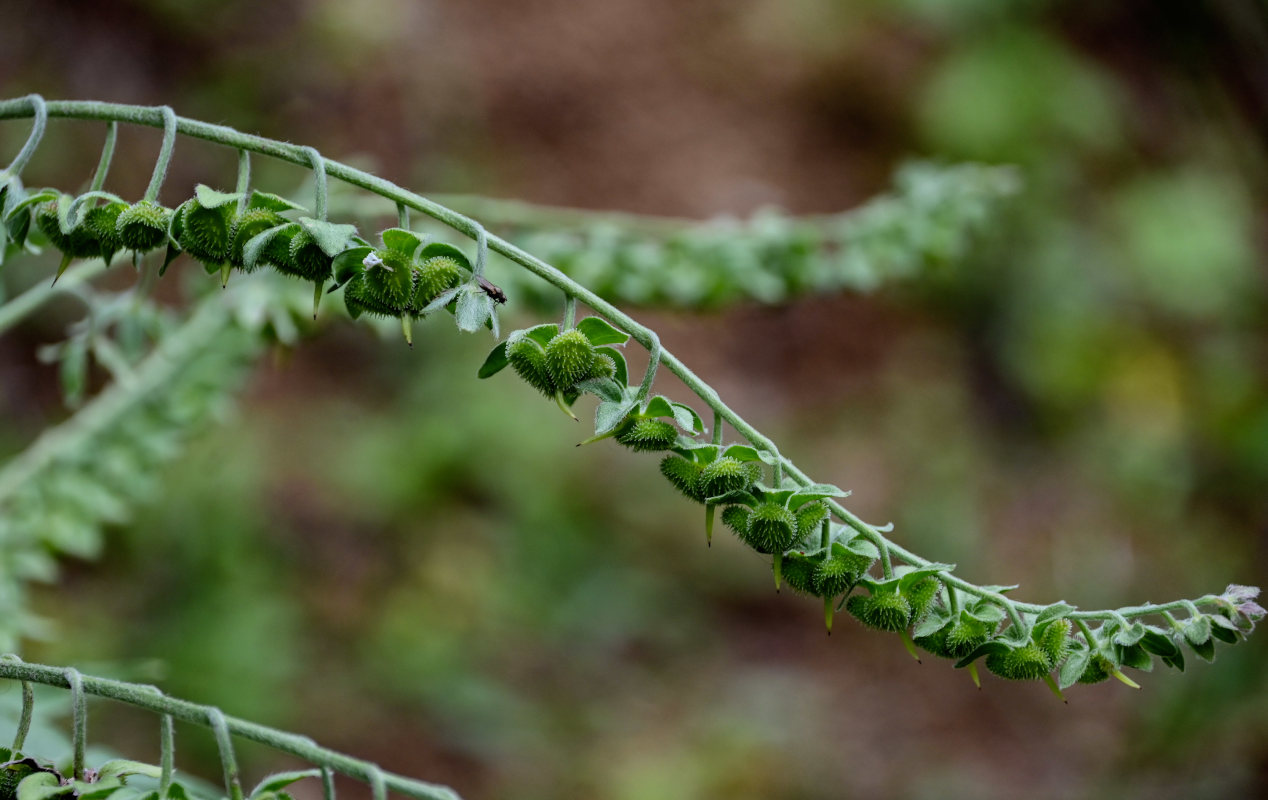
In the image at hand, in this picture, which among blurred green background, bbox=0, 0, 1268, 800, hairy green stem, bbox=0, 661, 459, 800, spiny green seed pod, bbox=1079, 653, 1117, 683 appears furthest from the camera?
blurred green background, bbox=0, 0, 1268, 800

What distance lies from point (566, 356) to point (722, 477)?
152 mm

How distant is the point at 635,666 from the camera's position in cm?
439

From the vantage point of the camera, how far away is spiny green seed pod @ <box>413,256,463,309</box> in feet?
2.73

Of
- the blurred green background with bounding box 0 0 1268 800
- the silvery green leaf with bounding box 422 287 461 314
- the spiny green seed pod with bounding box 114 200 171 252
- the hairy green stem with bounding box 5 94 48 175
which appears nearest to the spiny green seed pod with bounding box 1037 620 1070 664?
the silvery green leaf with bounding box 422 287 461 314

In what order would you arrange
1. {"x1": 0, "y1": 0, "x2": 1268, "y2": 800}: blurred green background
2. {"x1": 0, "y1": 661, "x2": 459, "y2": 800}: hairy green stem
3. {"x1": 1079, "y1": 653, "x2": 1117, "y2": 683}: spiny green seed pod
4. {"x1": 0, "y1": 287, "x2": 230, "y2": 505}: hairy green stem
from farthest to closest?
{"x1": 0, "y1": 0, "x2": 1268, "y2": 800}: blurred green background
{"x1": 0, "y1": 287, "x2": 230, "y2": 505}: hairy green stem
{"x1": 1079, "y1": 653, "x2": 1117, "y2": 683}: spiny green seed pod
{"x1": 0, "y1": 661, "x2": 459, "y2": 800}: hairy green stem

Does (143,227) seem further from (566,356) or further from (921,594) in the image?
(921,594)

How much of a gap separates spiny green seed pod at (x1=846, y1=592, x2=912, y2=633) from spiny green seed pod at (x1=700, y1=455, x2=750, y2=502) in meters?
0.10

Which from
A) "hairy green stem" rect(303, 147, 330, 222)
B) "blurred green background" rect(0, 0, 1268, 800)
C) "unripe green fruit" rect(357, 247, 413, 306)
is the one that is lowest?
"unripe green fruit" rect(357, 247, 413, 306)

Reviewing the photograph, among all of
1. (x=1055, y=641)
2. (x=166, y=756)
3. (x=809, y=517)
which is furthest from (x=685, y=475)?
(x=166, y=756)

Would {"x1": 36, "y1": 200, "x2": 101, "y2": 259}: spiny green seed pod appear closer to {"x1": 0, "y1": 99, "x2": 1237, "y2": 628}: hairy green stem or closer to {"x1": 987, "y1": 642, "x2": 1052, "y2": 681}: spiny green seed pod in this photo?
{"x1": 0, "y1": 99, "x2": 1237, "y2": 628}: hairy green stem

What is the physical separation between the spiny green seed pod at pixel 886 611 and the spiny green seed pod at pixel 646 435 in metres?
0.21

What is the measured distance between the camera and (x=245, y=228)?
0.83 metres

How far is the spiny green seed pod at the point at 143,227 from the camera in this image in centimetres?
84

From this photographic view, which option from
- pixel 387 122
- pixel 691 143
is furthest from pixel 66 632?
pixel 691 143
